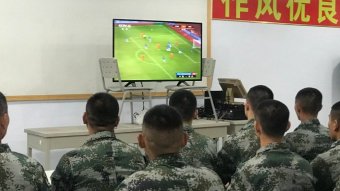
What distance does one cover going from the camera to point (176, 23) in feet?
18.0

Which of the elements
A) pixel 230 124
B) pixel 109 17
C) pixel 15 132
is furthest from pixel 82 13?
pixel 230 124

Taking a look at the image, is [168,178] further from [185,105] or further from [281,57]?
[281,57]

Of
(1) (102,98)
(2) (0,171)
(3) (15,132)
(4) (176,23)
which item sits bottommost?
(3) (15,132)

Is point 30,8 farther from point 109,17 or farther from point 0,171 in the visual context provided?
point 0,171

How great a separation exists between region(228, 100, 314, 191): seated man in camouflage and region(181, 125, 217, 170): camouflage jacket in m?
0.65

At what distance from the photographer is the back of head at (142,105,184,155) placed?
1.78 m

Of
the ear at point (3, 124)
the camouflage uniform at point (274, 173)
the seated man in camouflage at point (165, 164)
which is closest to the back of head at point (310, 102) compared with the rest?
the camouflage uniform at point (274, 173)

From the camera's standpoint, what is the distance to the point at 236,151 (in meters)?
3.02

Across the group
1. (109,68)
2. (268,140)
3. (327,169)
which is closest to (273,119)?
(268,140)

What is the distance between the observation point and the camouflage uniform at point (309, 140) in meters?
3.19

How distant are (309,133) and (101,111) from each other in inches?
58.2

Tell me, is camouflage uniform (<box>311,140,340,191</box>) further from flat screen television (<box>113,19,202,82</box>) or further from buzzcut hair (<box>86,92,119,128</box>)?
flat screen television (<box>113,19,202,82</box>)

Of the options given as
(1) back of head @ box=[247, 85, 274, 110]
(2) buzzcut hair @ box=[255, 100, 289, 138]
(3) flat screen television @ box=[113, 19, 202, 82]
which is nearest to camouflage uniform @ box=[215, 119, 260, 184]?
(1) back of head @ box=[247, 85, 274, 110]

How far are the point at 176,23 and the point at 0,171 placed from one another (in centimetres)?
372
